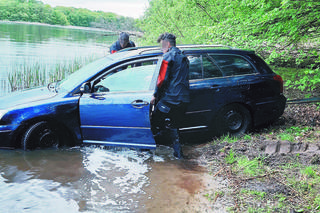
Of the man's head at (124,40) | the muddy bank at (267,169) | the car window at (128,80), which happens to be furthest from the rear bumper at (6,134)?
the man's head at (124,40)

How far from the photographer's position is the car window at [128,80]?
525cm

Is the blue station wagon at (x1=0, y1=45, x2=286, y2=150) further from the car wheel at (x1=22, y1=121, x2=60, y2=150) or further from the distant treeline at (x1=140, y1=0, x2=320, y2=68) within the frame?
the distant treeline at (x1=140, y1=0, x2=320, y2=68)

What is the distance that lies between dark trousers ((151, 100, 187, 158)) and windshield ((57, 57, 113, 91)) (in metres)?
1.18

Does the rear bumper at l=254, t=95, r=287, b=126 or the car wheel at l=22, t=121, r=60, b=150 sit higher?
the rear bumper at l=254, t=95, r=287, b=126

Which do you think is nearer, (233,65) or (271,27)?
(233,65)

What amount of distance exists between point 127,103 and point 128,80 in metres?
0.45

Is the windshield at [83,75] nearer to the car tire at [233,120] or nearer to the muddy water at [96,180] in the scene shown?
the muddy water at [96,180]

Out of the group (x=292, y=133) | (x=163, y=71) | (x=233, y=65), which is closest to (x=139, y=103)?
(x=163, y=71)

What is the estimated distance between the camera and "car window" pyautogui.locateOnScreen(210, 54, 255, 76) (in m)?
5.88

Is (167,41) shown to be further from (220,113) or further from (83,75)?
(220,113)

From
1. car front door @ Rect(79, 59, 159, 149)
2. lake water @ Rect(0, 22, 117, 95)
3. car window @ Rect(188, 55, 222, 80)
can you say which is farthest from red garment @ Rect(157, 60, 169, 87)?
lake water @ Rect(0, 22, 117, 95)

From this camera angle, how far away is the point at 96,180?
433 cm

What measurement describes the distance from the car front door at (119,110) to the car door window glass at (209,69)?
3.02 feet

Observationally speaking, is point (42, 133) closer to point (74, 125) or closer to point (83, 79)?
point (74, 125)
